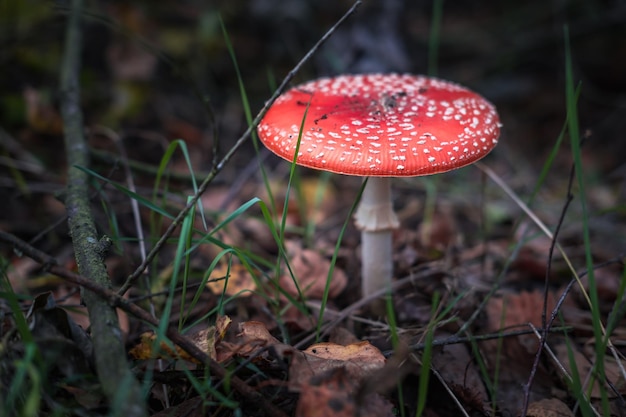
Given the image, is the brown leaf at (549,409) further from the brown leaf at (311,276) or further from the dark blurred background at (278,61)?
the dark blurred background at (278,61)

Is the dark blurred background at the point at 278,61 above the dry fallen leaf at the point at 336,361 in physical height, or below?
above

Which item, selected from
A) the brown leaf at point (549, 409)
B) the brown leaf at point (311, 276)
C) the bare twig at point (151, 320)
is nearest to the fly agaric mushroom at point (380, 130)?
the brown leaf at point (311, 276)

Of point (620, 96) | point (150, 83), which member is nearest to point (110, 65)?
point (150, 83)

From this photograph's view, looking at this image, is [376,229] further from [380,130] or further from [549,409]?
[549,409]

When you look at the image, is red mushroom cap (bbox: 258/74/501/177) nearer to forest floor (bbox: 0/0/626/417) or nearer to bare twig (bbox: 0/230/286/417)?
forest floor (bbox: 0/0/626/417)

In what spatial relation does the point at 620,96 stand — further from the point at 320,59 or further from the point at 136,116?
the point at 136,116

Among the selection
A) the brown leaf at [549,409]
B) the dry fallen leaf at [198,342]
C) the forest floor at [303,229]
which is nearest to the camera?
the forest floor at [303,229]
